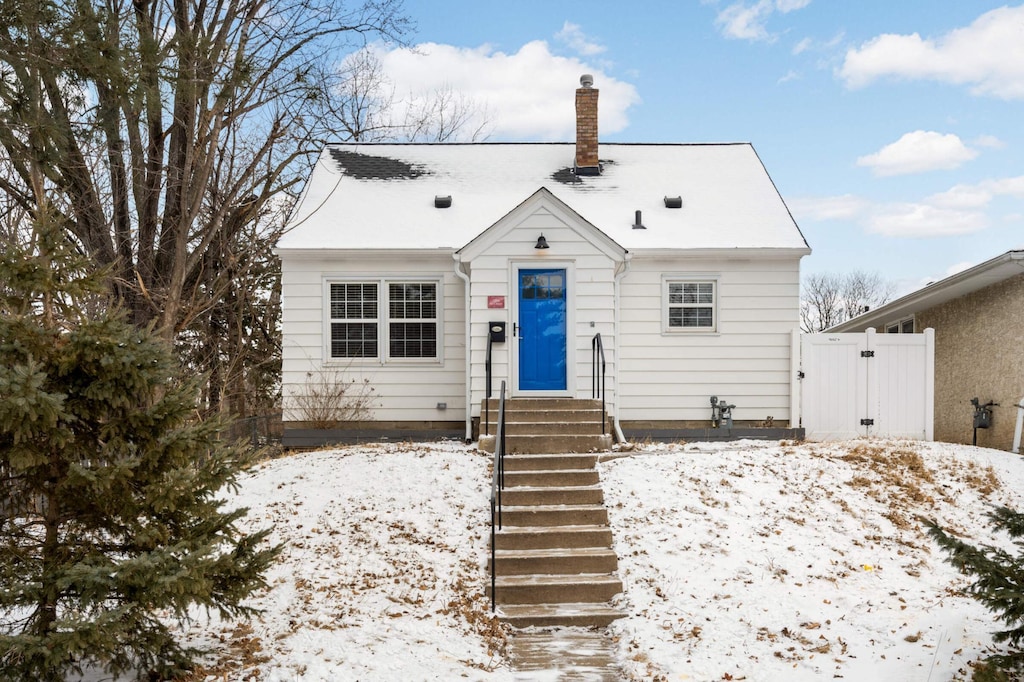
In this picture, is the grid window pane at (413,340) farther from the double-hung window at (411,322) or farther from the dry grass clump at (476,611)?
the dry grass clump at (476,611)

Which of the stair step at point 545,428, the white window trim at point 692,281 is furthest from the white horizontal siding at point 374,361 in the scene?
the white window trim at point 692,281

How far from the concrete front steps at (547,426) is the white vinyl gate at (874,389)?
4.32m

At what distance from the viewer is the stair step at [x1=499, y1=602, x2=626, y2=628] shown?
322 inches

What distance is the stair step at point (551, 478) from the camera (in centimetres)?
1052

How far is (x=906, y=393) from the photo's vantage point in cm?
1456

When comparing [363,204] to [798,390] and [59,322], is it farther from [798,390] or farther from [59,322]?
[59,322]

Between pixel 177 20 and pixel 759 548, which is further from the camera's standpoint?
pixel 177 20

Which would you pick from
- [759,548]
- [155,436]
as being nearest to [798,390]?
[759,548]

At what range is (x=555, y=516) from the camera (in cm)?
980

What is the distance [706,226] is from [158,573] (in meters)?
11.8

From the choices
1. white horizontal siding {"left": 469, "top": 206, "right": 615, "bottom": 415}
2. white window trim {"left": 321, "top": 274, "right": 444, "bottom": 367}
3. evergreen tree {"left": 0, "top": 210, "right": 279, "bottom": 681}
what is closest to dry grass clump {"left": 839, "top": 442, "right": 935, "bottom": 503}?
white horizontal siding {"left": 469, "top": 206, "right": 615, "bottom": 415}

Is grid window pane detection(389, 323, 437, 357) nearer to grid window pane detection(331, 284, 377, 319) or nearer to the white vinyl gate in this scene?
grid window pane detection(331, 284, 377, 319)

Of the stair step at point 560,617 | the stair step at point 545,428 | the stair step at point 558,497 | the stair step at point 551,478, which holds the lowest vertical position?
the stair step at point 560,617

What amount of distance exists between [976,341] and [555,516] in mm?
10783
